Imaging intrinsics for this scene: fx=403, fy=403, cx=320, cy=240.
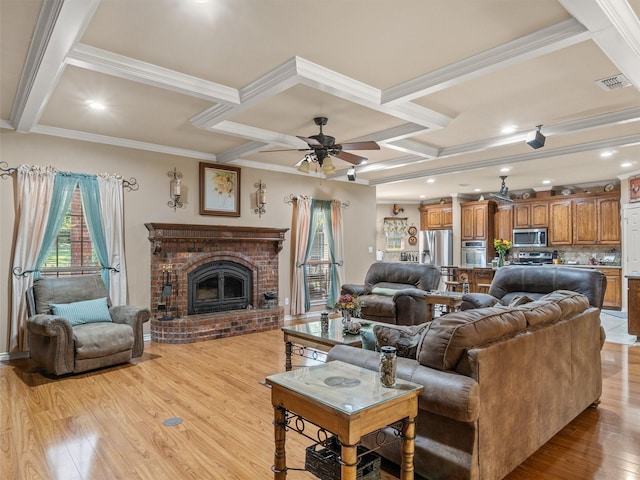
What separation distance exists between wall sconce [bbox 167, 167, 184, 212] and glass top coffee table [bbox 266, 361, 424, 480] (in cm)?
439

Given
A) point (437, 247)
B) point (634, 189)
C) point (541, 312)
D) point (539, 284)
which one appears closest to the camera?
point (541, 312)

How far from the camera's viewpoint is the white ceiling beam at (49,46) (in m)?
2.31

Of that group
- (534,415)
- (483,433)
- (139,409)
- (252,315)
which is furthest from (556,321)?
(252,315)

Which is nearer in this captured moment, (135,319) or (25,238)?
(135,319)

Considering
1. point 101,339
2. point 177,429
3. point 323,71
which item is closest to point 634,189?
point 323,71

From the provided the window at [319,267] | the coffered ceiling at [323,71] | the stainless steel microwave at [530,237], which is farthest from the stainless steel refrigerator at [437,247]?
the coffered ceiling at [323,71]

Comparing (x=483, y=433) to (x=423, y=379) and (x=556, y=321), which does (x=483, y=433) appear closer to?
(x=423, y=379)

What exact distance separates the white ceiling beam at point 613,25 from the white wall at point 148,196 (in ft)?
16.4

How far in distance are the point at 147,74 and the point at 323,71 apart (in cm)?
141

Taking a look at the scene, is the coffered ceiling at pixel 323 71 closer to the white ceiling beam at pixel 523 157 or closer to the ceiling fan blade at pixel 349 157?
the white ceiling beam at pixel 523 157

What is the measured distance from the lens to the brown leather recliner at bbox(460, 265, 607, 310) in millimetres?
Result: 4266

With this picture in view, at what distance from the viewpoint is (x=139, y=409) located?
322cm

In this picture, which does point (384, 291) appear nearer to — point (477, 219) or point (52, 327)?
point (52, 327)

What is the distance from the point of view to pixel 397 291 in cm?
593
